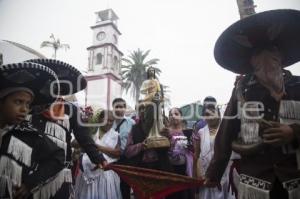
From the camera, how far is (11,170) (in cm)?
276

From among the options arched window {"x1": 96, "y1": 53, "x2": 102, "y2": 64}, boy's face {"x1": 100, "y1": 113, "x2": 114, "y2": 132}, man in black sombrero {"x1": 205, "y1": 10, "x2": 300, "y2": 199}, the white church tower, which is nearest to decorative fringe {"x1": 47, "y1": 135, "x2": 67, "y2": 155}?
man in black sombrero {"x1": 205, "y1": 10, "x2": 300, "y2": 199}

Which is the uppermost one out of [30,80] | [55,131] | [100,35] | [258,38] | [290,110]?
[100,35]

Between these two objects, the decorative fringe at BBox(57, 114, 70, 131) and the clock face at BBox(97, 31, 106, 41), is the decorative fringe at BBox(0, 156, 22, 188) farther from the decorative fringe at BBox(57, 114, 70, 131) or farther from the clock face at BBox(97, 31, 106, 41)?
the clock face at BBox(97, 31, 106, 41)

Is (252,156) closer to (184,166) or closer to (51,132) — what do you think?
(51,132)

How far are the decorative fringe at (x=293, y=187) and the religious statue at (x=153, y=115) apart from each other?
9.29ft

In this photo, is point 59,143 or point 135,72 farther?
point 135,72

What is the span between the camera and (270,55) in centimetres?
265

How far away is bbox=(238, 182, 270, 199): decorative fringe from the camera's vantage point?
7.61 feet

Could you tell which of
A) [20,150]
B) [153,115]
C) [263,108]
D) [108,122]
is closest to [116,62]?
[108,122]

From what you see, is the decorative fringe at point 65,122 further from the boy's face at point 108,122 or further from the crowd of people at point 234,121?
the boy's face at point 108,122

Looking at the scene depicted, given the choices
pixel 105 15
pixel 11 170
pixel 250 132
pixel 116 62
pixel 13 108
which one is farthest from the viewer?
pixel 105 15

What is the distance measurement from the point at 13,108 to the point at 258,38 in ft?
7.31

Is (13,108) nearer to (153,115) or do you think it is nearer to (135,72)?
(153,115)

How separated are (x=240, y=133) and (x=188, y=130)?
165 inches
